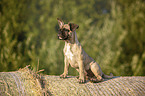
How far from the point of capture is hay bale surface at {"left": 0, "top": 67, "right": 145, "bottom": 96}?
10.6 ft

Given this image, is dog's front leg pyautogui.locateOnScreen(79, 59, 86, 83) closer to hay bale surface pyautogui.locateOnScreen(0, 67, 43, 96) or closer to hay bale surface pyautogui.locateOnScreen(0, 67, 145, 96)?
hay bale surface pyautogui.locateOnScreen(0, 67, 145, 96)

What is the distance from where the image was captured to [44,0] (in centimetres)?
1786

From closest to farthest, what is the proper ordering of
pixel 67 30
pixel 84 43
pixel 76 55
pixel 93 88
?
pixel 67 30, pixel 76 55, pixel 93 88, pixel 84 43

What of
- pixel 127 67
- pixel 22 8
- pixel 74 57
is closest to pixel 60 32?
pixel 74 57

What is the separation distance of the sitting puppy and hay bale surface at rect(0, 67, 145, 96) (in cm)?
18

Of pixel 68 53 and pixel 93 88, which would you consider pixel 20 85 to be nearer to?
pixel 68 53

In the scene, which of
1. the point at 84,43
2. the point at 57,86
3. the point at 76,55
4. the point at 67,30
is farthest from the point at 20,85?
the point at 84,43

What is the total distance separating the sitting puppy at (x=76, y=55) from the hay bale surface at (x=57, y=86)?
18 cm

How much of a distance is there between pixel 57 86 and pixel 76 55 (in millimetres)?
692

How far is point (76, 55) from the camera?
3.26 meters

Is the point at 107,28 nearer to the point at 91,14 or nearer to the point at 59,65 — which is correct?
the point at 59,65

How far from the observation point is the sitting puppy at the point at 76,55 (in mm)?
3143

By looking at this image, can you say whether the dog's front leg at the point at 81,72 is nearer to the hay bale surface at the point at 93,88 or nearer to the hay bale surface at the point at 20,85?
the hay bale surface at the point at 93,88

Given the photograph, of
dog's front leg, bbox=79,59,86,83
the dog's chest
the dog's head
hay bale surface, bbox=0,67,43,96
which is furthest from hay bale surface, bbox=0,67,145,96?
the dog's head
